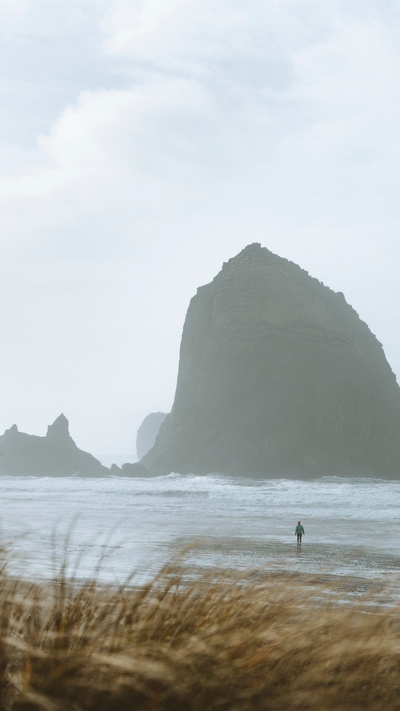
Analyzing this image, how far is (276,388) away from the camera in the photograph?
104938 mm

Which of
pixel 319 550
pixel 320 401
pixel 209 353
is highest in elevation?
pixel 209 353

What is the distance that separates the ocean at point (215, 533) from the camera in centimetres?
1274

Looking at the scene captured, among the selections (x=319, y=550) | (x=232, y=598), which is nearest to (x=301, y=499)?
(x=319, y=550)

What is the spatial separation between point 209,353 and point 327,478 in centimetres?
2488

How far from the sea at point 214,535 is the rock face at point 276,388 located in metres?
43.4

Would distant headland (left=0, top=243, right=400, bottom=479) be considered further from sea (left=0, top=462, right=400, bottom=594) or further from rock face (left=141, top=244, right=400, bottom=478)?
sea (left=0, top=462, right=400, bottom=594)

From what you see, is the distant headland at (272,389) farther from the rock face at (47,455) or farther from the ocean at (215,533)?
the ocean at (215,533)

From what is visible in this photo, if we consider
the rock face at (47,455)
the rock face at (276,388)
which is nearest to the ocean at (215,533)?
the rock face at (276,388)

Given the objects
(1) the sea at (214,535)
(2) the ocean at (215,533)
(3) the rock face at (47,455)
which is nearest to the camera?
(1) the sea at (214,535)

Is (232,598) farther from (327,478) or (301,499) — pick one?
(327,478)

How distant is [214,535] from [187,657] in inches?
886

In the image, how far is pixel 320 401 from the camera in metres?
104

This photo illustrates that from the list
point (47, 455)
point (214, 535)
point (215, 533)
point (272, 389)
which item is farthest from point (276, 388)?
point (214, 535)

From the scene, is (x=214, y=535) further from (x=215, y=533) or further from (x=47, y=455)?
(x=47, y=455)
